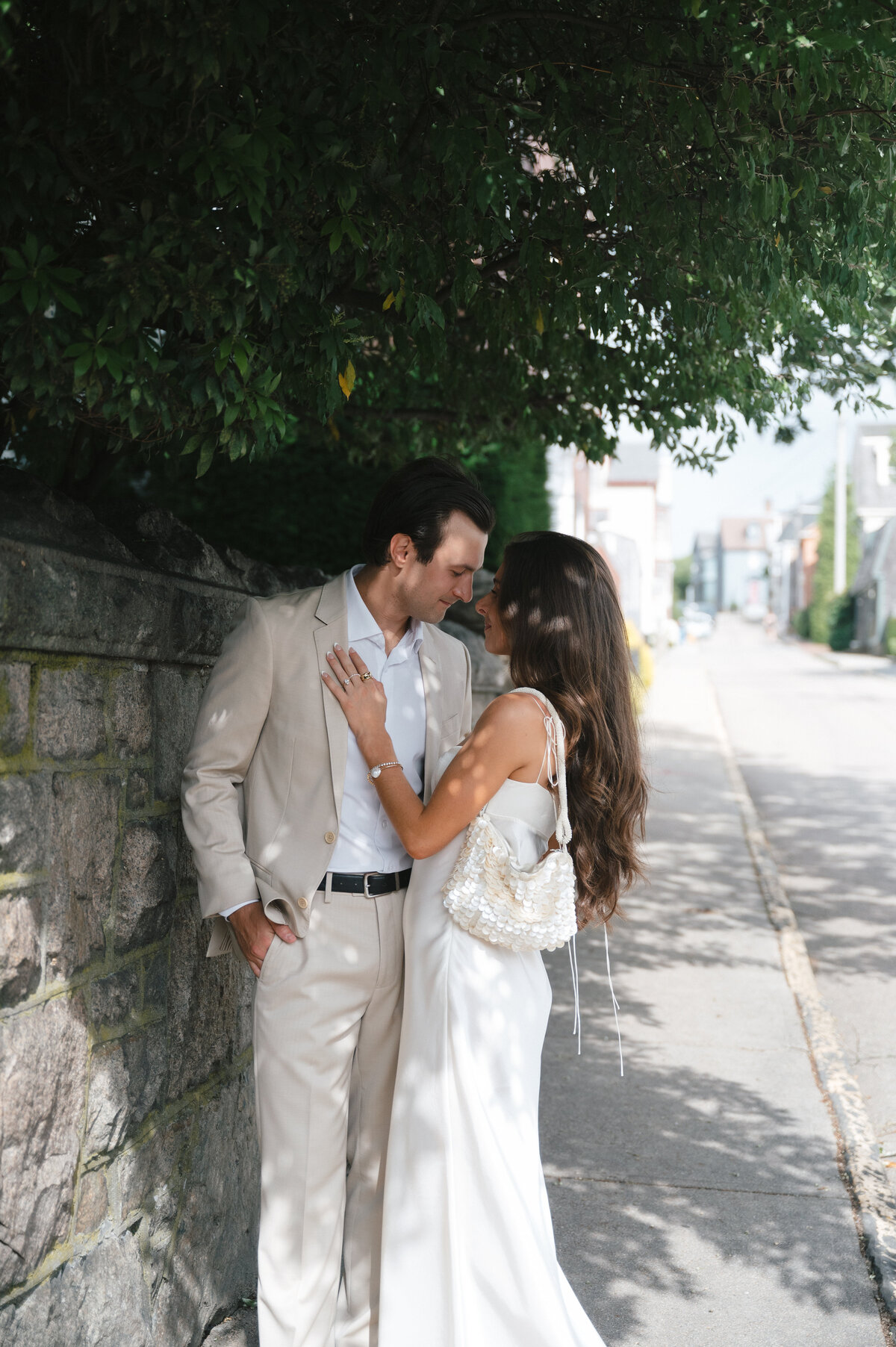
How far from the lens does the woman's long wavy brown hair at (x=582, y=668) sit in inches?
114

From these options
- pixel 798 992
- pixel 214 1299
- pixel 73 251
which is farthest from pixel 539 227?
pixel 798 992

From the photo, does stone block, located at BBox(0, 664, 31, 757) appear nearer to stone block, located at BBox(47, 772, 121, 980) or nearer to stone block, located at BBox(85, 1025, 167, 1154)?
stone block, located at BBox(47, 772, 121, 980)

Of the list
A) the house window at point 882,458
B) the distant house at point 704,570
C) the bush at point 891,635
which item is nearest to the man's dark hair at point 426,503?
the bush at point 891,635

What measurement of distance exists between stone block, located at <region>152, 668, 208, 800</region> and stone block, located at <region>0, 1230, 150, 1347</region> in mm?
1031

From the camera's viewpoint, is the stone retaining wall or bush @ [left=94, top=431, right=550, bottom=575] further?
bush @ [left=94, top=431, right=550, bottom=575]

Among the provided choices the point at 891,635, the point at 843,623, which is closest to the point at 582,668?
the point at 891,635

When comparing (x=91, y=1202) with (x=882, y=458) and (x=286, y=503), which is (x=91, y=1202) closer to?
(x=286, y=503)

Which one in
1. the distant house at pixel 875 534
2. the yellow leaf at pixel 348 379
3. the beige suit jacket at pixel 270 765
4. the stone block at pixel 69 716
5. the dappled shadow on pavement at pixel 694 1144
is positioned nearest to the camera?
the stone block at pixel 69 716

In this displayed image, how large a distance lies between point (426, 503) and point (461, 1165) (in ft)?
4.97

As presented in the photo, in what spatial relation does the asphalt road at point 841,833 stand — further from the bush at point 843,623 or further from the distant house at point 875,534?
the bush at point 843,623

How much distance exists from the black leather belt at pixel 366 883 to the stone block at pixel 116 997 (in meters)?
0.49

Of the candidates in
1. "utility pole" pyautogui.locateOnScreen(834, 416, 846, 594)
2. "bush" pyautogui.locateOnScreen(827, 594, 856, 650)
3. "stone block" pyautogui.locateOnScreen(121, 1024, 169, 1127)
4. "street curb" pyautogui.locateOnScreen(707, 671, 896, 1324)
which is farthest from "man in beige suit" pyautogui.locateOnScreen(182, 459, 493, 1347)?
"utility pole" pyautogui.locateOnScreen(834, 416, 846, 594)

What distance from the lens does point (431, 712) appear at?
9.98 feet

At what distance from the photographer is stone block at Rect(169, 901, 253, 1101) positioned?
306 centimetres
